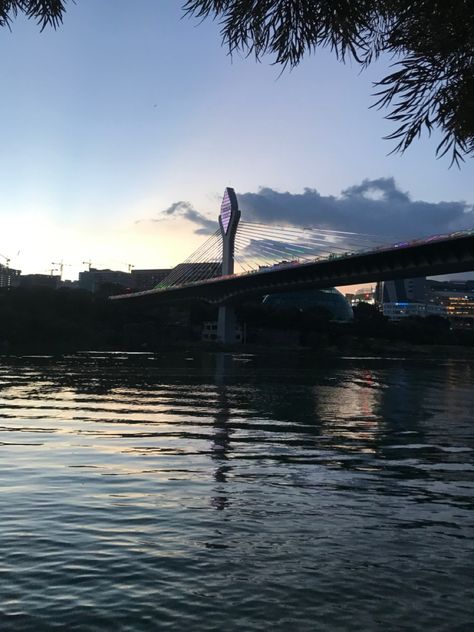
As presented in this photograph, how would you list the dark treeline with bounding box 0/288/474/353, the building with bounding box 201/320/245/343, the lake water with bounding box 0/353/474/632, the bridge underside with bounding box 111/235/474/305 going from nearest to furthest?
the lake water with bounding box 0/353/474/632
the bridge underside with bounding box 111/235/474/305
the dark treeline with bounding box 0/288/474/353
the building with bounding box 201/320/245/343

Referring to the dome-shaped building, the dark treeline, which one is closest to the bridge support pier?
the dark treeline

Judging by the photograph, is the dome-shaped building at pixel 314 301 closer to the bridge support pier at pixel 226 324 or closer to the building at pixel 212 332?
the building at pixel 212 332

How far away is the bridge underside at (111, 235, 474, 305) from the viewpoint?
7412 cm

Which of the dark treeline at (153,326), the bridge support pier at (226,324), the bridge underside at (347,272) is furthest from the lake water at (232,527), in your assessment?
the bridge support pier at (226,324)

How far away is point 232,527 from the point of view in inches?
340

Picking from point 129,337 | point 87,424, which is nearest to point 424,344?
point 129,337

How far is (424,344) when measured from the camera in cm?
14325

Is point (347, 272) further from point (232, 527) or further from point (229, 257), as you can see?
point (232, 527)

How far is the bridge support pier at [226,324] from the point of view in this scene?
123688 mm

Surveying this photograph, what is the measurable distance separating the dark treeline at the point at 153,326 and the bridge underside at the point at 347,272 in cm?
1107

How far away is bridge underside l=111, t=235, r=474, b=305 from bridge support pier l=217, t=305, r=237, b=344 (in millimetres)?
2500

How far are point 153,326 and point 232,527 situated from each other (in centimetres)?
13133

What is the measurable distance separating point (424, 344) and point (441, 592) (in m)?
143

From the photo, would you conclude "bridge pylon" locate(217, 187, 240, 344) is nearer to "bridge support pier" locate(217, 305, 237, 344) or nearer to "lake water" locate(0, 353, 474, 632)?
"bridge support pier" locate(217, 305, 237, 344)
